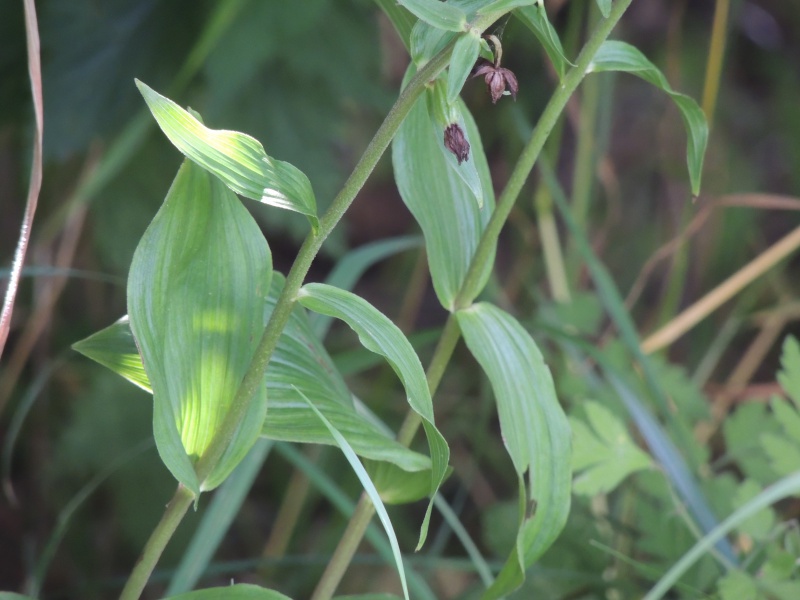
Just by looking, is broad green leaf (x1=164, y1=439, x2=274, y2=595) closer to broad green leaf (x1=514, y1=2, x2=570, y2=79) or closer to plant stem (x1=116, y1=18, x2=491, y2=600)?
plant stem (x1=116, y1=18, x2=491, y2=600)

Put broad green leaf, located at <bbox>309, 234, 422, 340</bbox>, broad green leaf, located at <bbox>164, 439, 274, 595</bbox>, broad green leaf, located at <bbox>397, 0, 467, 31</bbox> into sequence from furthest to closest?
broad green leaf, located at <bbox>309, 234, 422, 340</bbox>
broad green leaf, located at <bbox>164, 439, 274, 595</bbox>
broad green leaf, located at <bbox>397, 0, 467, 31</bbox>

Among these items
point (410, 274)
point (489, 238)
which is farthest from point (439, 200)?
point (410, 274)

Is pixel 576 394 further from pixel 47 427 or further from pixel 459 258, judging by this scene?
pixel 47 427

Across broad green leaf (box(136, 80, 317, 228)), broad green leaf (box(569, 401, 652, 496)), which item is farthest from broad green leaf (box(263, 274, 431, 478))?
broad green leaf (box(569, 401, 652, 496))

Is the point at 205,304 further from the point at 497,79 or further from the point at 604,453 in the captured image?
the point at 604,453

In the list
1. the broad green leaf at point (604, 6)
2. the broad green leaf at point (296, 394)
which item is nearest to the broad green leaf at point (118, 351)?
the broad green leaf at point (296, 394)
